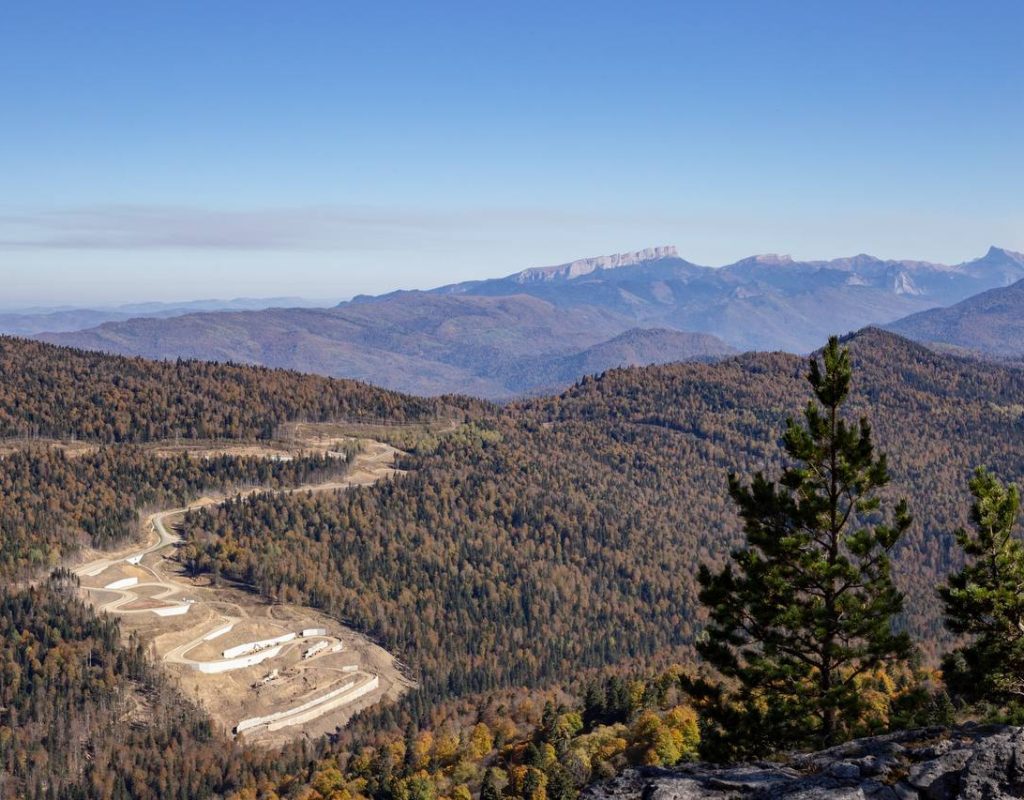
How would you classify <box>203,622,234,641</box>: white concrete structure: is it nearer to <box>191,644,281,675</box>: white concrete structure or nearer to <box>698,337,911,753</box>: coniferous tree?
<box>191,644,281,675</box>: white concrete structure

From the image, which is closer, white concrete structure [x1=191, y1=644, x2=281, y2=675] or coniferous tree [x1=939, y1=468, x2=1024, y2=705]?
coniferous tree [x1=939, y1=468, x2=1024, y2=705]

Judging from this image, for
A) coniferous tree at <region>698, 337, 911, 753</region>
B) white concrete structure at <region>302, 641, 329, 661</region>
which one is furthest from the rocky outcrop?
white concrete structure at <region>302, 641, 329, 661</region>

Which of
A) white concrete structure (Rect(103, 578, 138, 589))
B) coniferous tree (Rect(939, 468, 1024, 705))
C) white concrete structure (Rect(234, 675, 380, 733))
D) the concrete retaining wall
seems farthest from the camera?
white concrete structure (Rect(103, 578, 138, 589))

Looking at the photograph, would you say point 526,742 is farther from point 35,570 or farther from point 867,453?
point 35,570

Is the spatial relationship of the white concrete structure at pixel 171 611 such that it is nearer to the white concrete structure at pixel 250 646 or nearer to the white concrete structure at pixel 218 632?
the white concrete structure at pixel 218 632

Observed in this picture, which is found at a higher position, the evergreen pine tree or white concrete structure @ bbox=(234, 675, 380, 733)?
the evergreen pine tree

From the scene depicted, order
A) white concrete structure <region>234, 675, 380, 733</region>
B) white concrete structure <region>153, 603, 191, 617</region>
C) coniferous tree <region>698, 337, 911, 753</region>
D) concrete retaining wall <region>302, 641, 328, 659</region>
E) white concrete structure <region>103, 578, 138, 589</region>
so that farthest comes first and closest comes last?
white concrete structure <region>103, 578, 138, 589</region>, white concrete structure <region>153, 603, 191, 617</region>, concrete retaining wall <region>302, 641, 328, 659</region>, white concrete structure <region>234, 675, 380, 733</region>, coniferous tree <region>698, 337, 911, 753</region>

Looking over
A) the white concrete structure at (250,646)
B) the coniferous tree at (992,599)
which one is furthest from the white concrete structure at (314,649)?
the coniferous tree at (992,599)
